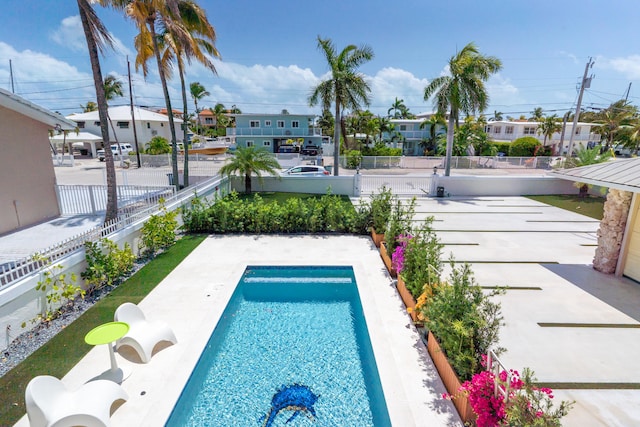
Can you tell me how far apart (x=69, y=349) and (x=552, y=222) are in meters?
15.5

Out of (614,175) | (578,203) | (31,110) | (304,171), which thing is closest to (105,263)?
(31,110)

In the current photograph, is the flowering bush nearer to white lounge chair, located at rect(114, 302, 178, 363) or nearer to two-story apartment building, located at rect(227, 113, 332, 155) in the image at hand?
white lounge chair, located at rect(114, 302, 178, 363)

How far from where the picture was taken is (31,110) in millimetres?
9906

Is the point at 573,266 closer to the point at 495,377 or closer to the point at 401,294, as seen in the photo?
the point at 401,294

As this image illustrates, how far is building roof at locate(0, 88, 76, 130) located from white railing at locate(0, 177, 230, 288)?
420 centimetres

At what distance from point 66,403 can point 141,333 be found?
1.45m

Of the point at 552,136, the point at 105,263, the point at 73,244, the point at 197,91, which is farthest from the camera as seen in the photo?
the point at 197,91

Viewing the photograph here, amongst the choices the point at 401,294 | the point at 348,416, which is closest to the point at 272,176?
the point at 401,294

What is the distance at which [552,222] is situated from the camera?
1310cm

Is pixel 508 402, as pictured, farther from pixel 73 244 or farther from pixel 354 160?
pixel 354 160

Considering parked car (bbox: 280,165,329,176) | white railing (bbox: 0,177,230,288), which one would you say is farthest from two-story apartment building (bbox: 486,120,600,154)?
white railing (bbox: 0,177,230,288)

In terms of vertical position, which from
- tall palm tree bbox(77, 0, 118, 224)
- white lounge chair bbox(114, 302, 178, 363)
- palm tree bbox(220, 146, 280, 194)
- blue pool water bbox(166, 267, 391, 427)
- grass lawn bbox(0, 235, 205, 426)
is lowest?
blue pool water bbox(166, 267, 391, 427)

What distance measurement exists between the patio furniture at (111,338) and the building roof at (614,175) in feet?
31.1

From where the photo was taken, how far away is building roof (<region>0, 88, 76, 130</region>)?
9248 millimetres
